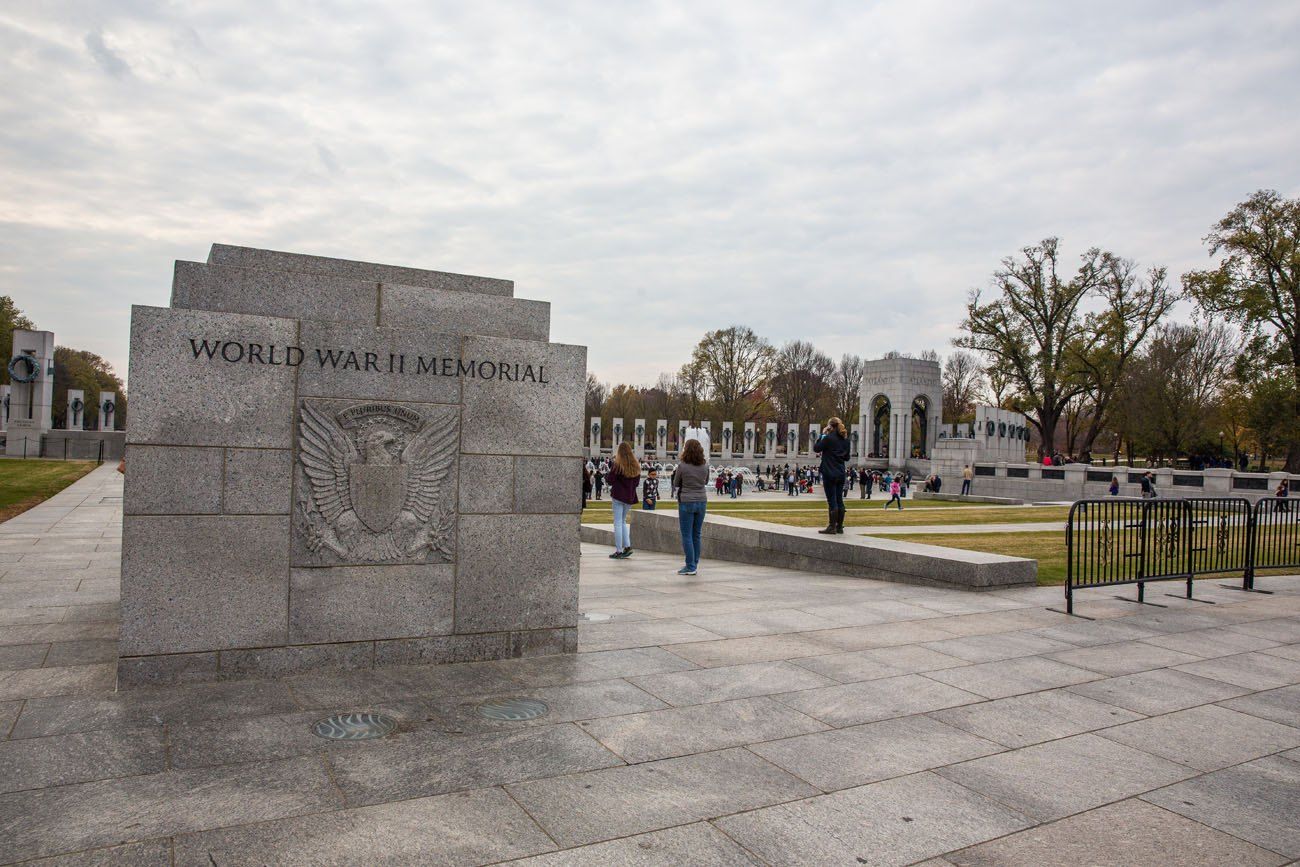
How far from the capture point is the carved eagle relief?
530cm

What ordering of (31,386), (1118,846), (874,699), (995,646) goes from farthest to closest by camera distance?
(31,386), (995,646), (874,699), (1118,846)

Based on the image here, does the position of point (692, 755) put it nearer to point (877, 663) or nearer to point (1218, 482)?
point (877, 663)

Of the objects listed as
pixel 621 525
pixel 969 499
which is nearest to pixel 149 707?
pixel 621 525

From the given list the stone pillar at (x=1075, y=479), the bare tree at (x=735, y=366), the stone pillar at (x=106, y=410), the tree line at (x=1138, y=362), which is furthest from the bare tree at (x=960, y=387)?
the stone pillar at (x=106, y=410)

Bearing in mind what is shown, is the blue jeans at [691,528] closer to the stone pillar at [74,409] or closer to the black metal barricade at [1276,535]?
the black metal barricade at [1276,535]

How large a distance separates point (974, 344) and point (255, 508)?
205 ft

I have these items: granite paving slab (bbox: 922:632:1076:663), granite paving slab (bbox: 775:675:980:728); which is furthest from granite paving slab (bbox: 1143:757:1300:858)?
granite paving slab (bbox: 922:632:1076:663)

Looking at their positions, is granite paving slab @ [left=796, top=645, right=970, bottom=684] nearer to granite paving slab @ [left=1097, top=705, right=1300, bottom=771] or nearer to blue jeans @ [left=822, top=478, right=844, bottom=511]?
granite paving slab @ [left=1097, top=705, right=1300, bottom=771]

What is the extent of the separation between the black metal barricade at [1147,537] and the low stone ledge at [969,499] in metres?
22.8

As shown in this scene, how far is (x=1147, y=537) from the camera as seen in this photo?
29.2 ft

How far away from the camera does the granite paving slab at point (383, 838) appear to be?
9.82 feet

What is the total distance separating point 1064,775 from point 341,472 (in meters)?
4.48

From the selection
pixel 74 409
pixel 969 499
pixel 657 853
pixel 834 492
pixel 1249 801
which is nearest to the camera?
pixel 657 853

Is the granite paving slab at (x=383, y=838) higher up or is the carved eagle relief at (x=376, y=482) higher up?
the carved eagle relief at (x=376, y=482)
